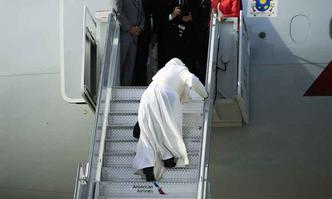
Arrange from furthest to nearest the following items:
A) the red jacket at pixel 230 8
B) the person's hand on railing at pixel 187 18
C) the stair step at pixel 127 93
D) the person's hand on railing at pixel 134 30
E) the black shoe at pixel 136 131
A: the person's hand on railing at pixel 187 18 → the person's hand on railing at pixel 134 30 → the red jacket at pixel 230 8 → the stair step at pixel 127 93 → the black shoe at pixel 136 131

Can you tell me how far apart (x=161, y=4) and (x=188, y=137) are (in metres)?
1.90

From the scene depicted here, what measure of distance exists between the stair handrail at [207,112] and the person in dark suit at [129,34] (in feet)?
3.45

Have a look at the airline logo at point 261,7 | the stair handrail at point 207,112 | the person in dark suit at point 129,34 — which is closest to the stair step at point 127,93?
the person in dark suit at point 129,34

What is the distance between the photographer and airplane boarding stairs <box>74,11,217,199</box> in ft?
20.9

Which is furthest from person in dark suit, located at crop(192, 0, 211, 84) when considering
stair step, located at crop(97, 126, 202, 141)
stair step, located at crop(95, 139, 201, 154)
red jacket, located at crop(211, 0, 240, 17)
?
stair step, located at crop(95, 139, 201, 154)

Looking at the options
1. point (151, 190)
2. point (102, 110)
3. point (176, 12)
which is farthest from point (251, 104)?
point (151, 190)

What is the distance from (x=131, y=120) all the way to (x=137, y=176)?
28.5 inches

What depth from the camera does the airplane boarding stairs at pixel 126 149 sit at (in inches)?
251

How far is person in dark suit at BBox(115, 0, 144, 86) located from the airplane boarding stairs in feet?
1.03

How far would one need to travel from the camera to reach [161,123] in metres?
6.36

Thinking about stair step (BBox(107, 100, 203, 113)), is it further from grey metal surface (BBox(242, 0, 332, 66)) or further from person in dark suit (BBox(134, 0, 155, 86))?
grey metal surface (BBox(242, 0, 332, 66))

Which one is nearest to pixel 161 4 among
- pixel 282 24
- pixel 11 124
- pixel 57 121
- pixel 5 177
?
pixel 282 24

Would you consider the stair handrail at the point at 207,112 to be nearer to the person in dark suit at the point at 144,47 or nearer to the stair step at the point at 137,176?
the stair step at the point at 137,176

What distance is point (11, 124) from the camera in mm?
8508
